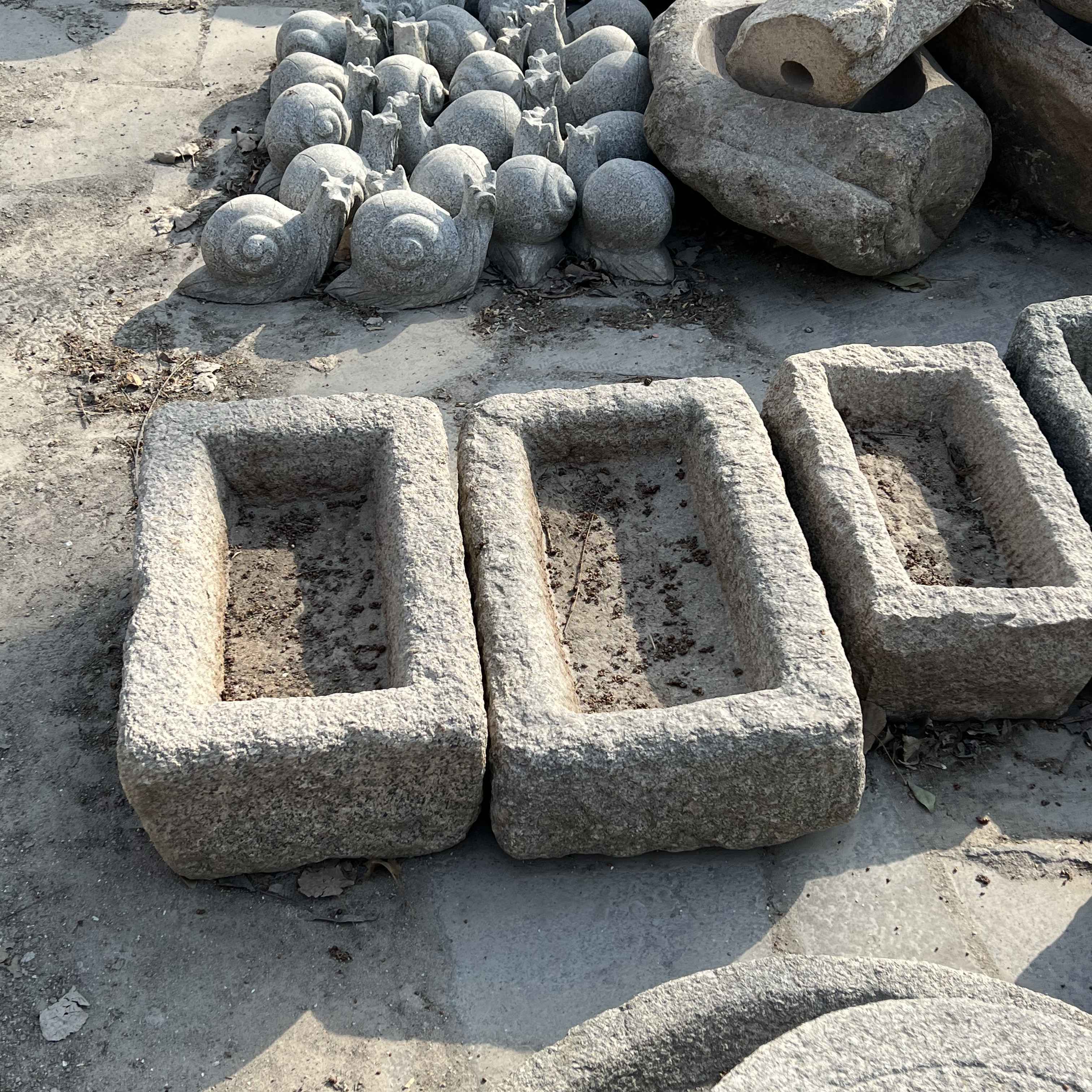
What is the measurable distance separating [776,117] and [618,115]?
880mm

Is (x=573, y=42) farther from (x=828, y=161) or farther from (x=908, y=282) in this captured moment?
(x=908, y=282)

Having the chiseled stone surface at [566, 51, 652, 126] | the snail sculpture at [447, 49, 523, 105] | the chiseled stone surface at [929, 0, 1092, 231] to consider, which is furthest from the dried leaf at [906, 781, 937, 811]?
the snail sculpture at [447, 49, 523, 105]

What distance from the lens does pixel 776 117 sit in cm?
438

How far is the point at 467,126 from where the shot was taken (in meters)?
4.93

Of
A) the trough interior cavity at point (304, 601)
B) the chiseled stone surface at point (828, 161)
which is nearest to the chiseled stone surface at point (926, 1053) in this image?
the trough interior cavity at point (304, 601)

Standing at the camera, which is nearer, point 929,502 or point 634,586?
point 634,586

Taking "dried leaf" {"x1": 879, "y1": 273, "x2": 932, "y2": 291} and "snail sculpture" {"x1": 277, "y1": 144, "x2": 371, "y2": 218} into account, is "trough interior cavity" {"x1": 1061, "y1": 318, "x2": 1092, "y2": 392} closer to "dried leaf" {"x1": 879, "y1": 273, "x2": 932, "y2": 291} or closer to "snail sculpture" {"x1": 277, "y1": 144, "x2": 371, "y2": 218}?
"dried leaf" {"x1": 879, "y1": 273, "x2": 932, "y2": 291}

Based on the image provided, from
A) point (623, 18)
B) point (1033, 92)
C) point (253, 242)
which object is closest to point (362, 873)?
point (253, 242)

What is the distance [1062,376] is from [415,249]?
241cm

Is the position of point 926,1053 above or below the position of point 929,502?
above

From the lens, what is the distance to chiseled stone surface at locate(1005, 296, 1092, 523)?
10.8 feet

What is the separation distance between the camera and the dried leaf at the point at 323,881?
8.77 ft

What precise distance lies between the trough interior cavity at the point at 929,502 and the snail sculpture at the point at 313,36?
11.9 feet

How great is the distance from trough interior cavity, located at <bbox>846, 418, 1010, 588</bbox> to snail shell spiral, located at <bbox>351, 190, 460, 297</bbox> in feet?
6.08
